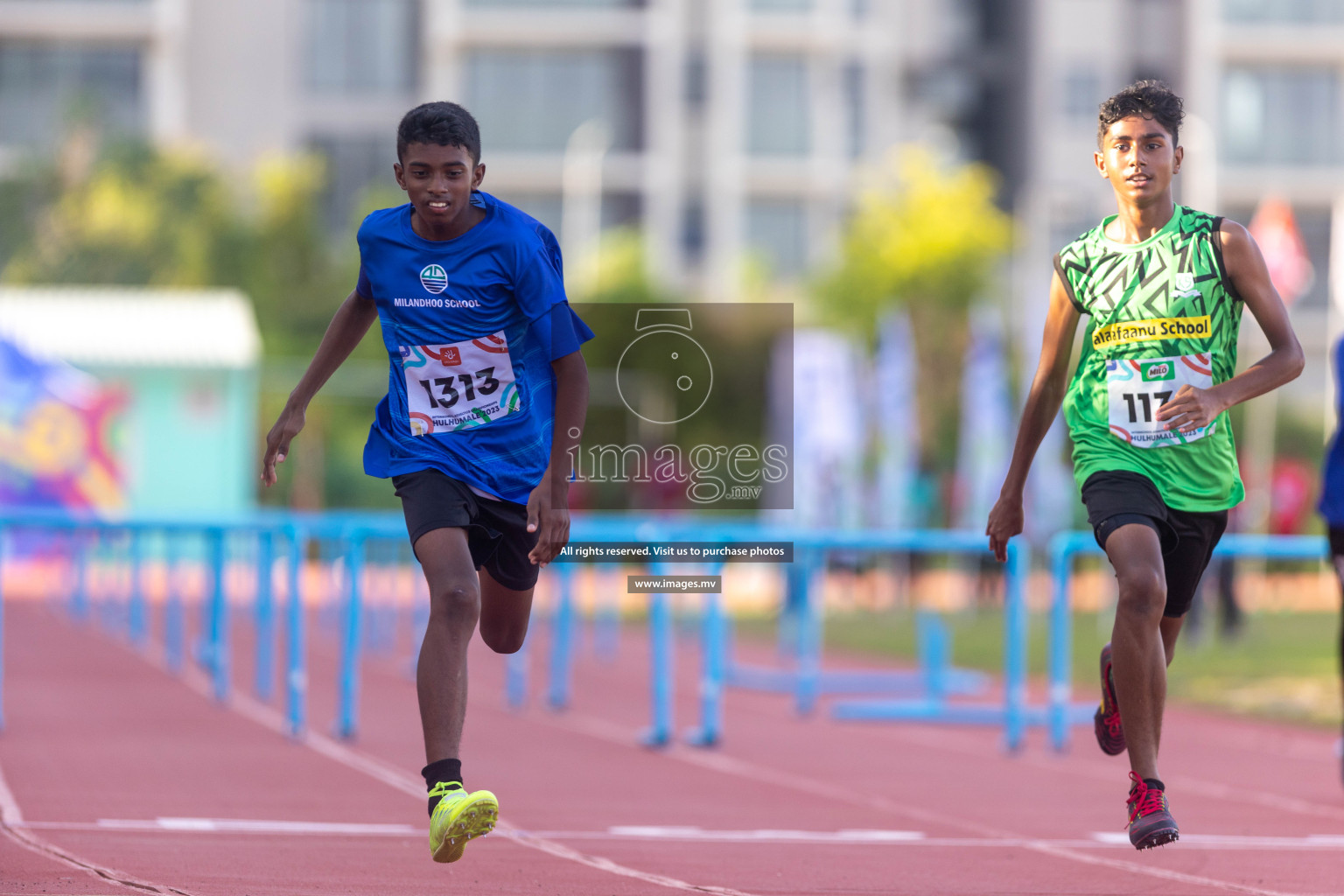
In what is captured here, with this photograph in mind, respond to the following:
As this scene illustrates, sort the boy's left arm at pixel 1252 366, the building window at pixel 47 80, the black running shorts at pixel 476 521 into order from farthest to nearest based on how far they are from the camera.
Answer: the building window at pixel 47 80 < the black running shorts at pixel 476 521 < the boy's left arm at pixel 1252 366

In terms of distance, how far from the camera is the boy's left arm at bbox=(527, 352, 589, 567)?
5.21 metres

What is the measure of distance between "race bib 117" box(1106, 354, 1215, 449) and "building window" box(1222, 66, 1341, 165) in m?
50.0

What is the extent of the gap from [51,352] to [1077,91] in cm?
3416

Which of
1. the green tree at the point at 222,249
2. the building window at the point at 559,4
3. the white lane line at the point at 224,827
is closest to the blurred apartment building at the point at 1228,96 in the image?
the building window at the point at 559,4

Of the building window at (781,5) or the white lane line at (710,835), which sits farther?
the building window at (781,5)

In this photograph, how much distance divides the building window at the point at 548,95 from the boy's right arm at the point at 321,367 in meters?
46.3

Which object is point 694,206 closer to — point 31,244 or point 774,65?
point 774,65

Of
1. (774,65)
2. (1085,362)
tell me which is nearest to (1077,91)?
(774,65)

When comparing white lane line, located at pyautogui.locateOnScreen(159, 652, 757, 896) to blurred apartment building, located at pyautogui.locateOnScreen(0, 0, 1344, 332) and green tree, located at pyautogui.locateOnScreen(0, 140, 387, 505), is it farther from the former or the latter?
blurred apartment building, located at pyautogui.locateOnScreen(0, 0, 1344, 332)

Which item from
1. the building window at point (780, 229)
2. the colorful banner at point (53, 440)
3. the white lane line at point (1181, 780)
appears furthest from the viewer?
the building window at point (780, 229)

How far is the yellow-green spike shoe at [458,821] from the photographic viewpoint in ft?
15.9

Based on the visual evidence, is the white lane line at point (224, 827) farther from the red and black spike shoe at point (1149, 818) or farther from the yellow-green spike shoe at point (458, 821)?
the red and black spike shoe at point (1149, 818)

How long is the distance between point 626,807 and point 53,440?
2164 centimetres

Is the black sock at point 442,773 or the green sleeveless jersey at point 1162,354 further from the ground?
the green sleeveless jersey at point 1162,354
